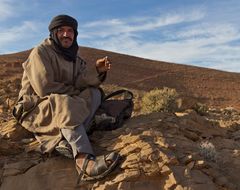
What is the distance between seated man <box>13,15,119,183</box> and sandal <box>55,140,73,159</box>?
0.07 m

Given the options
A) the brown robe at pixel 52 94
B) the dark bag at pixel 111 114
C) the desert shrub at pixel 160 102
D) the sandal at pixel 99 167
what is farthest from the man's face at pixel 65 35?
the desert shrub at pixel 160 102

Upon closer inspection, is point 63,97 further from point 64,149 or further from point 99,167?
point 99,167

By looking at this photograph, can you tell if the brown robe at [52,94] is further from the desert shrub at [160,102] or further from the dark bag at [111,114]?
the desert shrub at [160,102]

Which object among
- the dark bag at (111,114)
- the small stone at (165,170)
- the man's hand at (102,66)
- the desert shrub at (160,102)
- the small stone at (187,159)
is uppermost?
the man's hand at (102,66)

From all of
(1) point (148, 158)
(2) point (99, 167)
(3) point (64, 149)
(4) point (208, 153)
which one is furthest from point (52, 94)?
(4) point (208, 153)

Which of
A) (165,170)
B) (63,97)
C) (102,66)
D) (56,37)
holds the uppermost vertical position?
(56,37)

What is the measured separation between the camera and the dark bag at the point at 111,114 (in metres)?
5.77

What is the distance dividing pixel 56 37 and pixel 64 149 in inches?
56.7

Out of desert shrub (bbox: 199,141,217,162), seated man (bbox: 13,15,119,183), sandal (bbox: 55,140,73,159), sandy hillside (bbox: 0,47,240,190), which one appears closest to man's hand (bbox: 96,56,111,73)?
seated man (bbox: 13,15,119,183)

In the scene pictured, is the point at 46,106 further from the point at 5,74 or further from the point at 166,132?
the point at 5,74

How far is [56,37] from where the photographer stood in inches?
229

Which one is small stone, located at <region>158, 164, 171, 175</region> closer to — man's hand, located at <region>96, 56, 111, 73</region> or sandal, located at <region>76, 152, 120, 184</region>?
sandal, located at <region>76, 152, 120, 184</region>

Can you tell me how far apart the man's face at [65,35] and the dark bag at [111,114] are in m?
0.84

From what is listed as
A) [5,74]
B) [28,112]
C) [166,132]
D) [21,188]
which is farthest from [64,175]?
[5,74]
